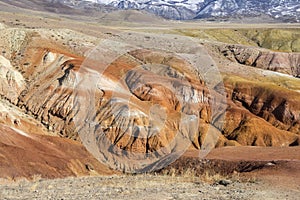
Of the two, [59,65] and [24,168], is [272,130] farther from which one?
[24,168]

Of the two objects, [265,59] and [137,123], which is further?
[265,59]

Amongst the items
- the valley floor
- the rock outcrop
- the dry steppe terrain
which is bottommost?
the rock outcrop

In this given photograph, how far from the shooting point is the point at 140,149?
45.0m

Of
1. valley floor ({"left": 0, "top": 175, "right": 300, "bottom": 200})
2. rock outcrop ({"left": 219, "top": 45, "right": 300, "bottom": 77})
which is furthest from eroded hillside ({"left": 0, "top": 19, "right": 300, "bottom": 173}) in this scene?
rock outcrop ({"left": 219, "top": 45, "right": 300, "bottom": 77})

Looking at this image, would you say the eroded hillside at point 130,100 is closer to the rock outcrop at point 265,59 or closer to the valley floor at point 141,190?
the valley floor at point 141,190

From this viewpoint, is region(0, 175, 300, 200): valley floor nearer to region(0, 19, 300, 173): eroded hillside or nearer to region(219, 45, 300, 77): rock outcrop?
region(0, 19, 300, 173): eroded hillside

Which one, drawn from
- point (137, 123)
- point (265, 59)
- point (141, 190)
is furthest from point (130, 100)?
point (265, 59)

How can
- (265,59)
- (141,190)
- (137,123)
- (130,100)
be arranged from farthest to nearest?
(265,59), (130,100), (137,123), (141,190)

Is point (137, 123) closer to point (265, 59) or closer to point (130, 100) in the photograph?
point (130, 100)

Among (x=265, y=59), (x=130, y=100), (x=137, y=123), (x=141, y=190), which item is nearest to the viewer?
(x=141, y=190)

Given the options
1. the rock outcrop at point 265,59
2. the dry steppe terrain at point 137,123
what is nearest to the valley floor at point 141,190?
the dry steppe terrain at point 137,123

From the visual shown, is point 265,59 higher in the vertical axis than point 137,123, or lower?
lower

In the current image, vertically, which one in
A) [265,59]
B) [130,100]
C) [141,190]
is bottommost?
[265,59]

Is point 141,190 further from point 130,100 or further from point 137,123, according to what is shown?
point 130,100
